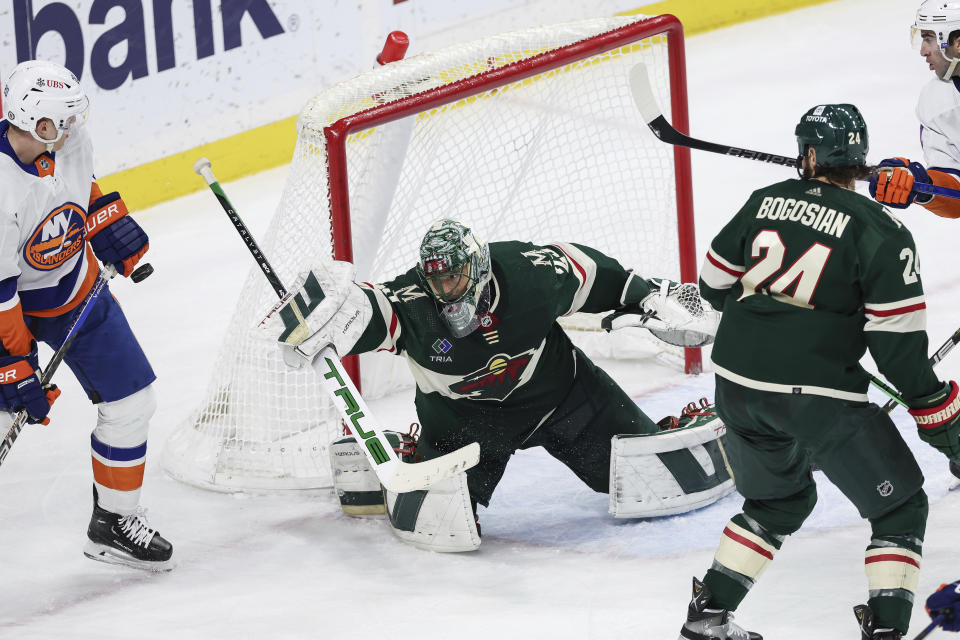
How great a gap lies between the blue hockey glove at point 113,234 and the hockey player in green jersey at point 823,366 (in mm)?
1476

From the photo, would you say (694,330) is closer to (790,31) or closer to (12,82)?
(12,82)

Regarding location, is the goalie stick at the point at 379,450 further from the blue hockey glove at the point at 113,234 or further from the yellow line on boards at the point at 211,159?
the yellow line on boards at the point at 211,159

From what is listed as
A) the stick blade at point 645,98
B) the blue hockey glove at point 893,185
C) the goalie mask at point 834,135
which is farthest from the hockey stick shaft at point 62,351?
the blue hockey glove at point 893,185

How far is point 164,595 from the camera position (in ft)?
10.4

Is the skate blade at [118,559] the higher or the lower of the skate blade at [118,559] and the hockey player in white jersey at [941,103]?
the lower

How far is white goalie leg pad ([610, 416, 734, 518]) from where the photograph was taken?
3.25 m

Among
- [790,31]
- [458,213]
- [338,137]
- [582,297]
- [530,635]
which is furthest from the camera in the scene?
[790,31]

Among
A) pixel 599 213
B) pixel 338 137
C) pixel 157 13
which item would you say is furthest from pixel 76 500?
pixel 157 13

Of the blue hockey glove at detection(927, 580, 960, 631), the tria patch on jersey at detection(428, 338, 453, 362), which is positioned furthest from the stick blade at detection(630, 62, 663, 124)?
the blue hockey glove at detection(927, 580, 960, 631)

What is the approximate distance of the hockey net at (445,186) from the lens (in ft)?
12.2

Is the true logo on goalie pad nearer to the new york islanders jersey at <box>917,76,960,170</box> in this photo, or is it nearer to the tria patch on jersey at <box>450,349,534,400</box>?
the tria patch on jersey at <box>450,349,534,400</box>

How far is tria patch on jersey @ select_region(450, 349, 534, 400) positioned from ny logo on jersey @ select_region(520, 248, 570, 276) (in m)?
0.20

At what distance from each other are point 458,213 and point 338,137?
0.75 metres

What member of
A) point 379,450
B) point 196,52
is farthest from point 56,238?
point 196,52
